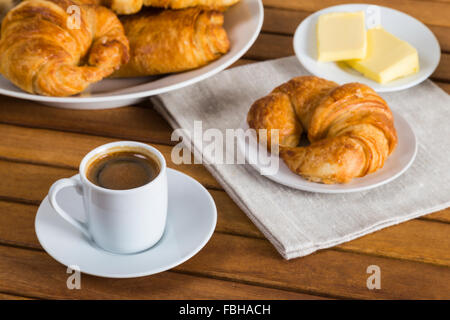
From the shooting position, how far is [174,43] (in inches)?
52.3

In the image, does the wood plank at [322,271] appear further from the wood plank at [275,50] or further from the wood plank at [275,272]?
the wood plank at [275,50]

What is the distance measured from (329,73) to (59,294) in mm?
810

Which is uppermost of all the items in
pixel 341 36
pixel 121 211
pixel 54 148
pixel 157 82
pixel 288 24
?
pixel 288 24

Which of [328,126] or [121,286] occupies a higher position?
[328,126]

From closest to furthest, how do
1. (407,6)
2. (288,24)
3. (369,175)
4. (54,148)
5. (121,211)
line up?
(121,211)
(369,175)
(54,148)
(288,24)
(407,6)

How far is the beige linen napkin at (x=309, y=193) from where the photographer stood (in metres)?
1.03

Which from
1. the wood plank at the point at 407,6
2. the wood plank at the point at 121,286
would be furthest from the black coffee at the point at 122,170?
the wood plank at the point at 407,6

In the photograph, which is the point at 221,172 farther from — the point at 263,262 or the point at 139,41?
the point at 139,41

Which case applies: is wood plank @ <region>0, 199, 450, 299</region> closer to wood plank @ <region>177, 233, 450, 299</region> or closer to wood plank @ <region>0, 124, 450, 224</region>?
wood plank @ <region>177, 233, 450, 299</region>

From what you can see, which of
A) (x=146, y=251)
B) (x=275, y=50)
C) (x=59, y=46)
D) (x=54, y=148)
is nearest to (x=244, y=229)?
(x=146, y=251)

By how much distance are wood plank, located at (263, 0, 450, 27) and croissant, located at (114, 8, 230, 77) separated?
0.44 meters

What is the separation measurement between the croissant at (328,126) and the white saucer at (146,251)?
21 centimetres

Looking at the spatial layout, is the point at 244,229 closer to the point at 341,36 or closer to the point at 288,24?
the point at 341,36

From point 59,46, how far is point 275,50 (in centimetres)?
57
